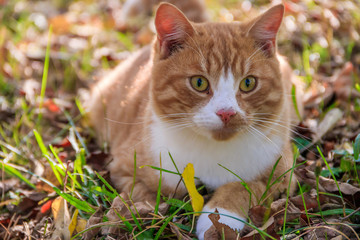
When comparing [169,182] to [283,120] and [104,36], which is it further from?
[104,36]

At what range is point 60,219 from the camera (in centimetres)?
238

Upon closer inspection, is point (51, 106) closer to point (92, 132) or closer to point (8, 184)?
point (92, 132)

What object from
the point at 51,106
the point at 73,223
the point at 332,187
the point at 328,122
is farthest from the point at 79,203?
the point at 328,122

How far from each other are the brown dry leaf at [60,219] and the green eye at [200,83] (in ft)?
3.25

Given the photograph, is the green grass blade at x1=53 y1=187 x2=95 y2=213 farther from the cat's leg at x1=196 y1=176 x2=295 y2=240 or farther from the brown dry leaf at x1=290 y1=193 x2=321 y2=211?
the brown dry leaf at x1=290 y1=193 x2=321 y2=211

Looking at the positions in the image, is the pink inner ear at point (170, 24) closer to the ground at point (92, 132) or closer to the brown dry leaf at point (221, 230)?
the ground at point (92, 132)

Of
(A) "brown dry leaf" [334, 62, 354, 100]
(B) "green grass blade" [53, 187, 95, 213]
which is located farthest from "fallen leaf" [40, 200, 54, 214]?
(A) "brown dry leaf" [334, 62, 354, 100]

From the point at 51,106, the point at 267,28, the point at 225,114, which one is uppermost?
the point at 267,28

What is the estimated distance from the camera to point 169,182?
99.6 inches

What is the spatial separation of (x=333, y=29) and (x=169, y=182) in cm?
325

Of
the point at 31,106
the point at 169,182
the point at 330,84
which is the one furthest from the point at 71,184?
the point at 330,84

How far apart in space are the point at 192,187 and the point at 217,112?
0.42 m

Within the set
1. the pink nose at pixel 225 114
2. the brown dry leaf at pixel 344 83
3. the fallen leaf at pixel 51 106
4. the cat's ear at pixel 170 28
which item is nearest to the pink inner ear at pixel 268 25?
the cat's ear at pixel 170 28

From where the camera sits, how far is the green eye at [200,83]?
2346mm
